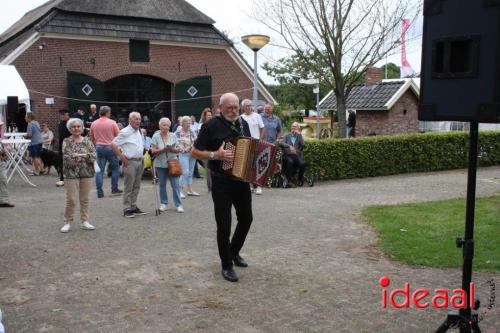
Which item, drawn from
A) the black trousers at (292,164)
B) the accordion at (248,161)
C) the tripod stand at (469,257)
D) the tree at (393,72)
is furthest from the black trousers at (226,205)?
the tree at (393,72)

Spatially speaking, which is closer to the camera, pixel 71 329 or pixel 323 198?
pixel 71 329

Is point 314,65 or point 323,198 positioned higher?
point 314,65

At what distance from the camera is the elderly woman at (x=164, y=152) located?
912 cm

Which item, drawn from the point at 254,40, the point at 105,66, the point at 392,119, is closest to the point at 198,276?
the point at 254,40

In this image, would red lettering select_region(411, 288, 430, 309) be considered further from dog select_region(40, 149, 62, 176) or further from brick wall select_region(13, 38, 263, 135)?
brick wall select_region(13, 38, 263, 135)

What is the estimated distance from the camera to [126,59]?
2231cm

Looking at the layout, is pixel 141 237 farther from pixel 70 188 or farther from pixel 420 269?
pixel 420 269

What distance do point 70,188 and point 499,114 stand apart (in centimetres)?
Answer: 603

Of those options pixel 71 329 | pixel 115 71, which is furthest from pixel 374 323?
pixel 115 71

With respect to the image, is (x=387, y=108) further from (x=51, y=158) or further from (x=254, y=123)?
(x=51, y=158)

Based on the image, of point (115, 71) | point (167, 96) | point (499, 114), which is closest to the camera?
point (499, 114)

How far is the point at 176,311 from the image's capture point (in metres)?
4.84

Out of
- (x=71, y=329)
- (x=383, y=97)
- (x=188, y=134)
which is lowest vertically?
(x=71, y=329)

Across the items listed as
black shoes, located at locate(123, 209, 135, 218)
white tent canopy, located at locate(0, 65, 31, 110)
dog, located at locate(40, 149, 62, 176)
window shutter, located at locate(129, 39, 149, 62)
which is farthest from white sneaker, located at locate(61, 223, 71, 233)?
window shutter, located at locate(129, 39, 149, 62)
